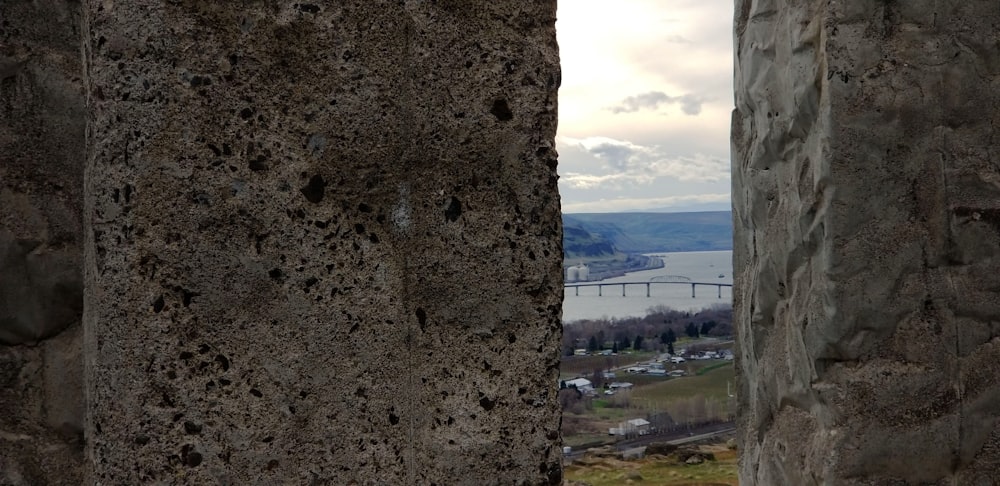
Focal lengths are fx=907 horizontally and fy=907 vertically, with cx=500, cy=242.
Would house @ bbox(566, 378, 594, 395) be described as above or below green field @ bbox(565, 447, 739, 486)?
above

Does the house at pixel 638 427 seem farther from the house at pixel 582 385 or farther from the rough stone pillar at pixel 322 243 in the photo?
the rough stone pillar at pixel 322 243

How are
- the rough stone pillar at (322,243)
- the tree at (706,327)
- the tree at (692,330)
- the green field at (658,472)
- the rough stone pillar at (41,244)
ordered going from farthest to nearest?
the tree at (692,330)
the tree at (706,327)
the green field at (658,472)
the rough stone pillar at (41,244)
the rough stone pillar at (322,243)

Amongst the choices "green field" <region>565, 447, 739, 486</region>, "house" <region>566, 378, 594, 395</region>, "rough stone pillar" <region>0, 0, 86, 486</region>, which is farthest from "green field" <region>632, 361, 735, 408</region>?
"rough stone pillar" <region>0, 0, 86, 486</region>

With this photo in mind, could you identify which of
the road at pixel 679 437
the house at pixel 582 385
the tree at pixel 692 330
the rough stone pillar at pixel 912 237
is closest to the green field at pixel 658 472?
the road at pixel 679 437

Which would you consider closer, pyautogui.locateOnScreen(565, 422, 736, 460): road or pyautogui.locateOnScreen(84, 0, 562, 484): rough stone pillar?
pyautogui.locateOnScreen(84, 0, 562, 484): rough stone pillar

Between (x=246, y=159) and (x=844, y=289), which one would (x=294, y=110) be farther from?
(x=844, y=289)

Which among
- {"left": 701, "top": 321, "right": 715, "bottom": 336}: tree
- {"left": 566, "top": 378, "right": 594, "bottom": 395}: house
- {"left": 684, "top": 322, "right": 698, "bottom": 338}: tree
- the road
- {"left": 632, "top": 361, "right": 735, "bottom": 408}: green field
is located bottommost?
the road

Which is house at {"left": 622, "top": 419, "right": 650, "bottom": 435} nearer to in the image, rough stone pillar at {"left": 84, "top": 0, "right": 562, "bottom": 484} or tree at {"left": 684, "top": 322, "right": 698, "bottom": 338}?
tree at {"left": 684, "top": 322, "right": 698, "bottom": 338}
